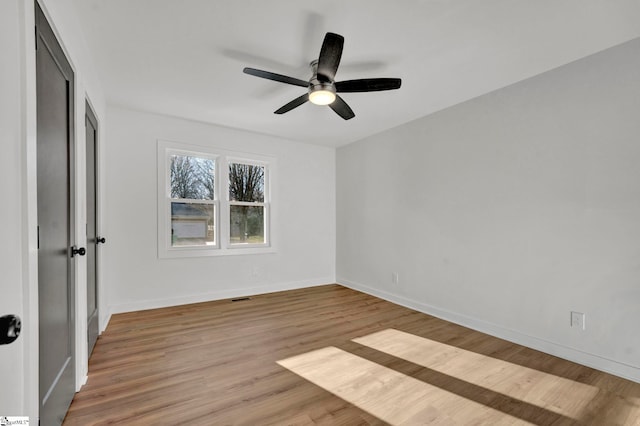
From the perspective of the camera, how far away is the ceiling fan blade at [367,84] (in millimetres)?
2273

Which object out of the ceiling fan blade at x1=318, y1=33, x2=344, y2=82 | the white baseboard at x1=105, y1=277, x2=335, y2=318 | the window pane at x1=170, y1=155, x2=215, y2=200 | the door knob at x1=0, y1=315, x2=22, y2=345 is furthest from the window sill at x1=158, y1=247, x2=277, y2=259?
the door knob at x1=0, y1=315, x2=22, y2=345

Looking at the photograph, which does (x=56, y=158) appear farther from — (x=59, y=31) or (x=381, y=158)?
(x=381, y=158)

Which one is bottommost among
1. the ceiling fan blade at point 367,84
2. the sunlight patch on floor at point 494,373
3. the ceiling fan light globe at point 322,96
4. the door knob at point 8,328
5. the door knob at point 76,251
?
the sunlight patch on floor at point 494,373

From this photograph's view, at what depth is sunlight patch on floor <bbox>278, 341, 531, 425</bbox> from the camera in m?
1.72

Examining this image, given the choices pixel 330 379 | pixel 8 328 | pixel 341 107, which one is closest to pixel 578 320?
pixel 330 379

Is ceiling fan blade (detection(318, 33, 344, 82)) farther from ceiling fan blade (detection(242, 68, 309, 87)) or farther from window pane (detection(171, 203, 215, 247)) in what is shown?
window pane (detection(171, 203, 215, 247))

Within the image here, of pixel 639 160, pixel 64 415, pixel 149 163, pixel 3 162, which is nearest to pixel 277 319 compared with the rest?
pixel 64 415

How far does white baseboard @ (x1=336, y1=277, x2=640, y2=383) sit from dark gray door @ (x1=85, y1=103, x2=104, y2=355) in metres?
3.43

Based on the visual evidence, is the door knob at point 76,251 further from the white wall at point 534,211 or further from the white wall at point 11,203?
the white wall at point 534,211

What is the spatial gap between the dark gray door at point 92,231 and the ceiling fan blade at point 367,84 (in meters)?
2.11

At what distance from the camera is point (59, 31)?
5.22 ft

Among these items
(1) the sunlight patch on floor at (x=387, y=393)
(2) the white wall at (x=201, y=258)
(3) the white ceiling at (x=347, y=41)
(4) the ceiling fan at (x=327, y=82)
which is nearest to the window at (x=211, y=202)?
(2) the white wall at (x=201, y=258)

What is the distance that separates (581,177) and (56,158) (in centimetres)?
370

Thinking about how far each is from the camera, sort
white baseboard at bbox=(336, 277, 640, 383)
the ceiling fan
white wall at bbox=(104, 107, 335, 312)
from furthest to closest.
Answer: white wall at bbox=(104, 107, 335, 312), white baseboard at bbox=(336, 277, 640, 383), the ceiling fan
